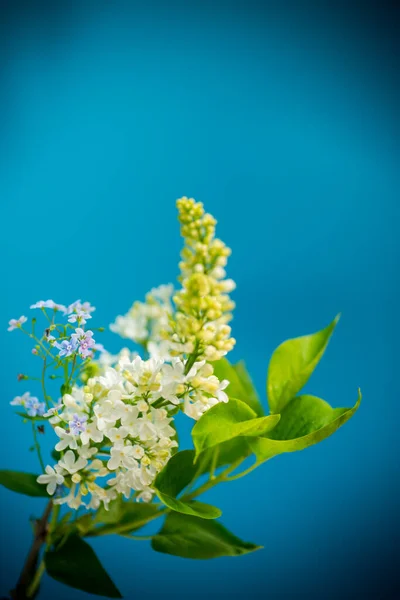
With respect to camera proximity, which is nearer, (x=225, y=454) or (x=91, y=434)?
(x=91, y=434)

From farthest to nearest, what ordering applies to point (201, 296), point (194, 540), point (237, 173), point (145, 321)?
point (237, 173), point (145, 321), point (194, 540), point (201, 296)

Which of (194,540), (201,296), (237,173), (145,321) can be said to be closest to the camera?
(201,296)

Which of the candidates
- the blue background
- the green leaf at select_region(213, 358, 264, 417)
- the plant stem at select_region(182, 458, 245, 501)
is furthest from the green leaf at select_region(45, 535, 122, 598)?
the blue background

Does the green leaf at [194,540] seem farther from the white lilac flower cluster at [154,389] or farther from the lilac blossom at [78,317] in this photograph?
the lilac blossom at [78,317]

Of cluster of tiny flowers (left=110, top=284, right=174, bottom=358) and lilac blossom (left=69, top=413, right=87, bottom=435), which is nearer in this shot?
Result: lilac blossom (left=69, top=413, right=87, bottom=435)

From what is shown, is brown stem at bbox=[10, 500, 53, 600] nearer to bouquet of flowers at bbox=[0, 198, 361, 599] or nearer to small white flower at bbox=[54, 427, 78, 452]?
bouquet of flowers at bbox=[0, 198, 361, 599]

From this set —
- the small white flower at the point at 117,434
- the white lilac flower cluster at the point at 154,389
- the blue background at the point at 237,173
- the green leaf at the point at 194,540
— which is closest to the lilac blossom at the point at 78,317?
the white lilac flower cluster at the point at 154,389

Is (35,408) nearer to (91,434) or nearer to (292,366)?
(91,434)

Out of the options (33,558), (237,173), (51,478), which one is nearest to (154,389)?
(51,478)
